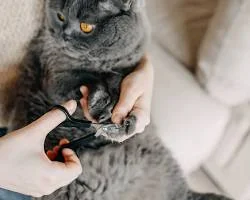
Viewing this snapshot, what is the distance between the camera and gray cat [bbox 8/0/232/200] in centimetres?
86

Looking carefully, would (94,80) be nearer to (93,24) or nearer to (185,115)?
(93,24)

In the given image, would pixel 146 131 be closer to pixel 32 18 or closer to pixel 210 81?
pixel 210 81

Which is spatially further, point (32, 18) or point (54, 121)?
point (32, 18)

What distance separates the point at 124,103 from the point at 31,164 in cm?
22

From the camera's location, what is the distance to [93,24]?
854 millimetres

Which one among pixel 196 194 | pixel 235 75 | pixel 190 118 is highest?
pixel 235 75

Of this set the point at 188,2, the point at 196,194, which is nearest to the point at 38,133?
the point at 196,194

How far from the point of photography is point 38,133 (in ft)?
2.37

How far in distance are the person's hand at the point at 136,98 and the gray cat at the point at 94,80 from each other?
2cm

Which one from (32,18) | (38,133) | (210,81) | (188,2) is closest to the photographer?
(38,133)

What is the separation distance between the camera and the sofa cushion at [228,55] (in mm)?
1065

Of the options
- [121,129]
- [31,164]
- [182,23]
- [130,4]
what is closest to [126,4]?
[130,4]

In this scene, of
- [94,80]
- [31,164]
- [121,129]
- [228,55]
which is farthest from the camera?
[228,55]

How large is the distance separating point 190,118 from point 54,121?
1.67 ft
